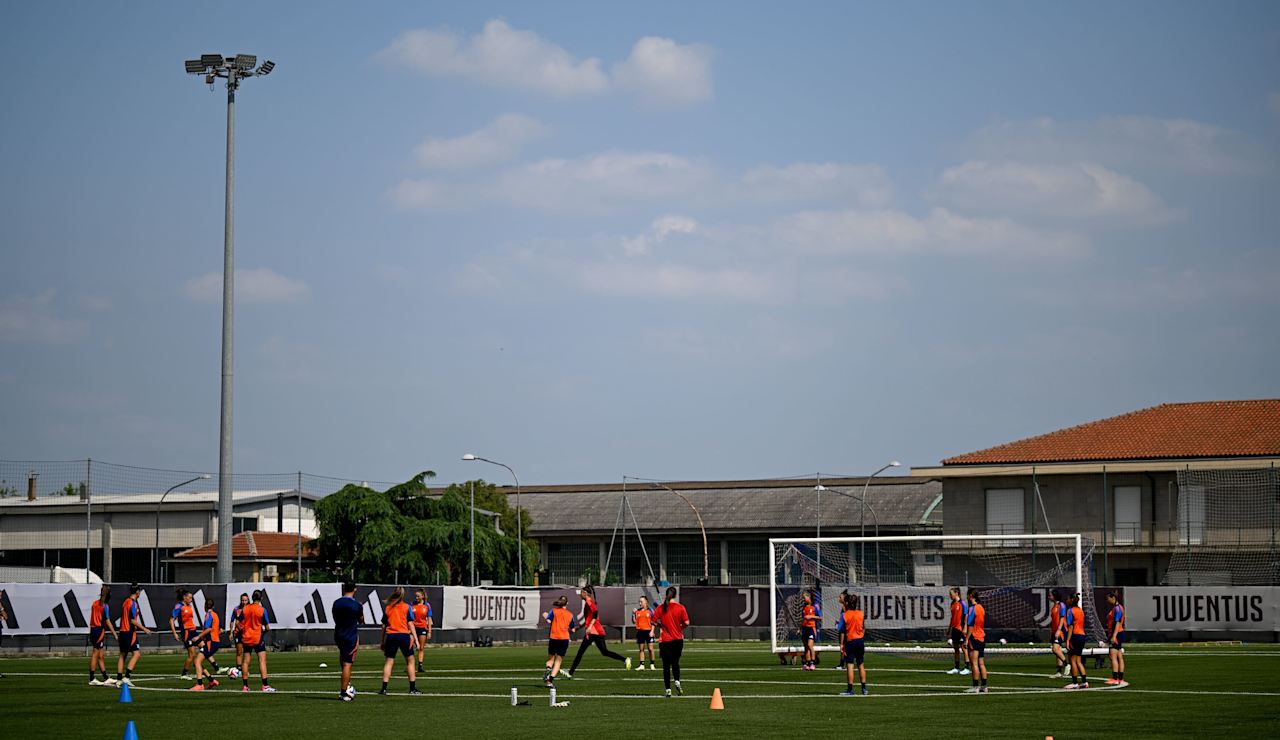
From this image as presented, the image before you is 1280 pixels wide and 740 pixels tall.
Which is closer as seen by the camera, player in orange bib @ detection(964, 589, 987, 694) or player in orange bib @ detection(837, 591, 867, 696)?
player in orange bib @ detection(837, 591, 867, 696)

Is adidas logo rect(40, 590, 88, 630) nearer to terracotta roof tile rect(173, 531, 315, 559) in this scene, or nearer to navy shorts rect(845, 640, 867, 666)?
navy shorts rect(845, 640, 867, 666)

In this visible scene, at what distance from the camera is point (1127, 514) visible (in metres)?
63.5

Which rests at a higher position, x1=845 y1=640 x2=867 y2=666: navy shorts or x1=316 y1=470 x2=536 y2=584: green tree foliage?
x1=316 y1=470 x2=536 y2=584: green tree foliage

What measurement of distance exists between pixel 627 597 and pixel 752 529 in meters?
32.8

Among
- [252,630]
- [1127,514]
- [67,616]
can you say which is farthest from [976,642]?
[1127,514]

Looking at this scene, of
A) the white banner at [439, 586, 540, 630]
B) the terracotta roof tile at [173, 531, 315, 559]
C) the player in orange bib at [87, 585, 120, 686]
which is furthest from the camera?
the terracotta roof tile at [173, 531, 315, 559]

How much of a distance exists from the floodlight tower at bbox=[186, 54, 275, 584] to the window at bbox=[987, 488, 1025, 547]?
38.5m

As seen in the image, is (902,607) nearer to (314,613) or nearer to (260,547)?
(314,613)

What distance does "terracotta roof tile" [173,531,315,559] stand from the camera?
236 feet

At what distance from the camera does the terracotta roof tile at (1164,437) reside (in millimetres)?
62750

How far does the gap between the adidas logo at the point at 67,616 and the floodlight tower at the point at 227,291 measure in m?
5.26

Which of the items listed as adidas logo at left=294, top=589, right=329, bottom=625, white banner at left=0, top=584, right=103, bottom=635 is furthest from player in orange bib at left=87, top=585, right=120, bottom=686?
adidas logo at left=294, top=589, right=329, bottom=625

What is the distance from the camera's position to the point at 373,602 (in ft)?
151

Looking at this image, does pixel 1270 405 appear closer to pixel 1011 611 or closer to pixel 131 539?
pixel 1011 611
